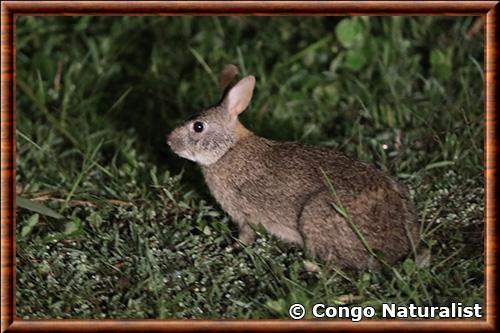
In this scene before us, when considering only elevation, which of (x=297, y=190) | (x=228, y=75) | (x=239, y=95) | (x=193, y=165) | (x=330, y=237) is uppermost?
(x=228, y=75)

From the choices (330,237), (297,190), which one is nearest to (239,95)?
(297,190)

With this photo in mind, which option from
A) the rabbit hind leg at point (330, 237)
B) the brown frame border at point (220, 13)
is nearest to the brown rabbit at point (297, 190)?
the rabbit hind leg at point (330, 237)

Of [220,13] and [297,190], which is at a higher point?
[220,13]

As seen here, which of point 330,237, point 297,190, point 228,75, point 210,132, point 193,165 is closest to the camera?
point 330,237

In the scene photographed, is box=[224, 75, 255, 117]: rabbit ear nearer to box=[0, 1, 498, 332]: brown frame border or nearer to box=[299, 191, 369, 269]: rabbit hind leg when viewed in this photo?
box=[0, 1, 498, 332]: brown frame border

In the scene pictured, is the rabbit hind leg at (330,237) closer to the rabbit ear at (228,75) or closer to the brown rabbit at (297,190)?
the brown rabbit at (297,190)

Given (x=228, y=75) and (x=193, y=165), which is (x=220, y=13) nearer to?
(x=228, y=75)

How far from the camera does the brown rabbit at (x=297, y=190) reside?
5238mm

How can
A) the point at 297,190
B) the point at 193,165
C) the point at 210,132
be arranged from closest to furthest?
the point at 297,190, the point at 210,132, the point at 193,165

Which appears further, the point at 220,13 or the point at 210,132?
the point at 210,132

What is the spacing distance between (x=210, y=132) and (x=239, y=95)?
293 mm

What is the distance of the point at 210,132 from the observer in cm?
586

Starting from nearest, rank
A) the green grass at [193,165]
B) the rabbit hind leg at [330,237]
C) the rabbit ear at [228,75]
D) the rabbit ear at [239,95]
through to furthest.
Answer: the green grass at [193,165] → the rabbit hind leg at [330,237] → the rabbit ear at [239,95] → the rabbit ear at [228,75]

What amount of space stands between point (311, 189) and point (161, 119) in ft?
6.86
